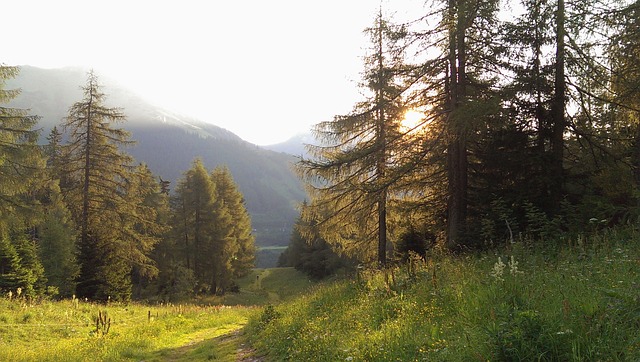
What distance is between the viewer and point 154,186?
40.6 meters

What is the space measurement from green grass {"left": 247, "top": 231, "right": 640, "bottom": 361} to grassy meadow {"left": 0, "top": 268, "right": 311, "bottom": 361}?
2657mm

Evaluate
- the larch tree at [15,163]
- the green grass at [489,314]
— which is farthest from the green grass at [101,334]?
the larch tree at [15,163]

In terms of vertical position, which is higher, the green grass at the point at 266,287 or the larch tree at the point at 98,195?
the larch tree at the point at 98,195

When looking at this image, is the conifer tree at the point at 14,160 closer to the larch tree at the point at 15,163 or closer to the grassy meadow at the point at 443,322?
the larch tree at the point at 15,163

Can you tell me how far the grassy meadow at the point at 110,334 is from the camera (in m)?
9.26

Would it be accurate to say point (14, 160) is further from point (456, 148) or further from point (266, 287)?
point (266, 287)

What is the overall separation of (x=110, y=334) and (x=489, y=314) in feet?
38.3

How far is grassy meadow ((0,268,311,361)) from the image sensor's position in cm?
926

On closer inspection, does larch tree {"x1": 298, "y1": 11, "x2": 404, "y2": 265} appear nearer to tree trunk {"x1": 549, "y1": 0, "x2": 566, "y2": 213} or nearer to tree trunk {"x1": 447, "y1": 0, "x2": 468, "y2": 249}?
tree trunk {"x1": 447, "y1": 0, "x2": 468, "y2": 249}

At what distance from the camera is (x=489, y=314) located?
→ 4652mm

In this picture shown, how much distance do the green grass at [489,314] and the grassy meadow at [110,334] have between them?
8.72 feet

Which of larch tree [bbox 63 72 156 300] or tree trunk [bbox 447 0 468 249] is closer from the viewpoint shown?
tree trunk [bbox 447 0 468 249]

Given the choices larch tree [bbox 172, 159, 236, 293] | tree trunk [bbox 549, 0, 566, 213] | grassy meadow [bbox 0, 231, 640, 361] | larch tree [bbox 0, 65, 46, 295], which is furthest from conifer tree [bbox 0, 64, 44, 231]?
tree trunk [bbox 549, 0, 566, 213]

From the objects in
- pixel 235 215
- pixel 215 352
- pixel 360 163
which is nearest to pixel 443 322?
pixel 215 352
